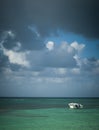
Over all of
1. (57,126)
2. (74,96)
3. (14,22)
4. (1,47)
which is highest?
(14,22)

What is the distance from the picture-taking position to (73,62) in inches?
218

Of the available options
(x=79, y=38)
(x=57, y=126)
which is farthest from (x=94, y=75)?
(x=57, y=126)

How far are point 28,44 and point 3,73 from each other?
0.62 meters

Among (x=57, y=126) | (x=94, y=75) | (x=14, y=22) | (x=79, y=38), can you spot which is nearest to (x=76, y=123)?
(x=57, y=126)

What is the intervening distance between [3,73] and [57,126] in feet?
3.99

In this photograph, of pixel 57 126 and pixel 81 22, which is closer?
pixel 57 126

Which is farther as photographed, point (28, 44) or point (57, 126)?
point (28, 44)

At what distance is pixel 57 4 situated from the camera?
542 cm

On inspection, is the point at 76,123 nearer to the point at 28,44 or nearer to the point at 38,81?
the point at 38,81

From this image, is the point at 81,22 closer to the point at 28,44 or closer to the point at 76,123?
the point at 28,44

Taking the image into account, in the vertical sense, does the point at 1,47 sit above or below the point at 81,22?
below

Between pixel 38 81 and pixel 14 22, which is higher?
pixel 14 22

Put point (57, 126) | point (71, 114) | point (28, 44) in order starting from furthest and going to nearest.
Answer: point (71, 114) → point (28, 44) → point (57, 126)

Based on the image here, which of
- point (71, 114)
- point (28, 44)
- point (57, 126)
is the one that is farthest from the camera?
point (71, 114)
